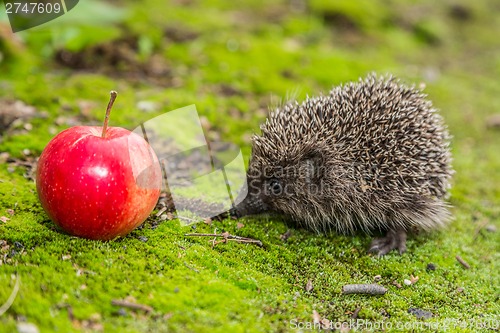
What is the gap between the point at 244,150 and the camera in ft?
25.7

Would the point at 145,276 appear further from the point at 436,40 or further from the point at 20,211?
the point at 436,40

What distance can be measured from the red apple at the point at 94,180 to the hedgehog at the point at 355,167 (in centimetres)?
174

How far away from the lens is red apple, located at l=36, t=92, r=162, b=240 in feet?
14.2

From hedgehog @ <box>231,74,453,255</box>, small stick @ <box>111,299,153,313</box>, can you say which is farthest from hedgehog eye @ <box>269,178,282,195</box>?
small stick @ <box>111,299,153,313</box>

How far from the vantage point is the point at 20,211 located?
514 centimetres

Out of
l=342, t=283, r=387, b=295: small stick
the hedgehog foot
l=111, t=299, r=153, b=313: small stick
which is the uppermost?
l=111, t=299, r=153, b=313: small stick

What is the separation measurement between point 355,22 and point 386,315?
38.9ft

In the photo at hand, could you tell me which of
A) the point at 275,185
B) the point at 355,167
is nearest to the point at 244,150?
the point at 275,185

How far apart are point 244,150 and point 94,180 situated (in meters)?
3.77

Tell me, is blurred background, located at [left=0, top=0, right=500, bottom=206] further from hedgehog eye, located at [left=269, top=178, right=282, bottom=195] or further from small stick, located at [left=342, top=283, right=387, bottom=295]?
small stick, located at [left=342, top=283, right=387, bottom=295]

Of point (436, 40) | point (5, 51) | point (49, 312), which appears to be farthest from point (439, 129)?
point (436, 40)

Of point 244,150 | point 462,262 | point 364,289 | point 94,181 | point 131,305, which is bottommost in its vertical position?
point 462,262

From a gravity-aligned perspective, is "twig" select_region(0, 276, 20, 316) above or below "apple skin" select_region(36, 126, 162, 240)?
below

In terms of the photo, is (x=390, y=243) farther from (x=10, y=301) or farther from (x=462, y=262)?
(x=10, y=301)
